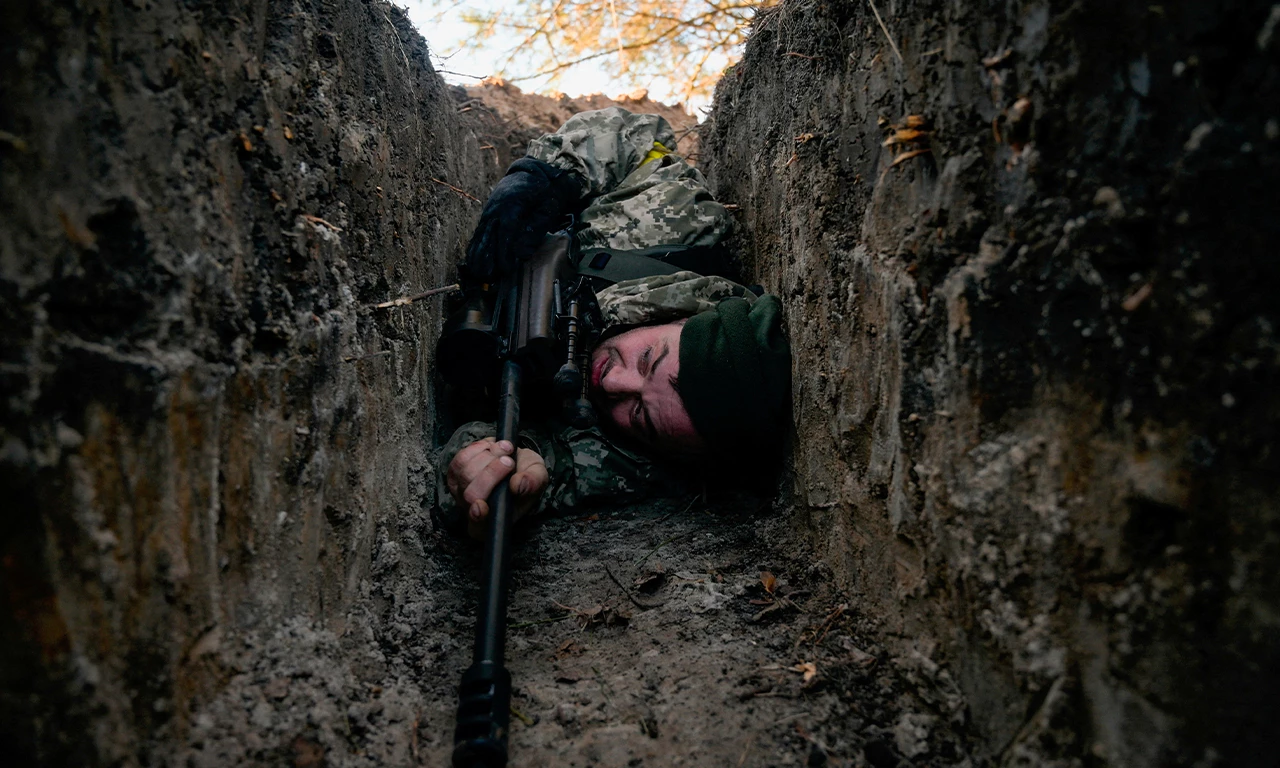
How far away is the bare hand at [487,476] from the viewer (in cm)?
178

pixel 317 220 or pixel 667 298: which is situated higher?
pixel 317 220

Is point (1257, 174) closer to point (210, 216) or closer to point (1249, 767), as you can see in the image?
point (1249, 767)

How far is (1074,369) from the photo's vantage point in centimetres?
91

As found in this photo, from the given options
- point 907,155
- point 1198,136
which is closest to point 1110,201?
point 1198,136

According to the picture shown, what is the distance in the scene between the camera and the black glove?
7.88 feet

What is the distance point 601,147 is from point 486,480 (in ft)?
5.95

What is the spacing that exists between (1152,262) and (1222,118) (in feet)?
0.54

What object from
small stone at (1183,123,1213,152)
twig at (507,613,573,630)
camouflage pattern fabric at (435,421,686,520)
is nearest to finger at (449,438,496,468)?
camouflage pattern fabric at (435,421,686,520)

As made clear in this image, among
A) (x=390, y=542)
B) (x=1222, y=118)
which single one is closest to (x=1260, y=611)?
(x=1222, y=118)

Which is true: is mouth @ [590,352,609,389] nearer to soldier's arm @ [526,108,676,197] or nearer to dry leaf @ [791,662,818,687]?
soldier's arm @ [526,108,676,197]

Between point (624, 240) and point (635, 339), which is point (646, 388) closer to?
point (635, 339)

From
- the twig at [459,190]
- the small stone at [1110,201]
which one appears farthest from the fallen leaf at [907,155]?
the twig at [459,190]

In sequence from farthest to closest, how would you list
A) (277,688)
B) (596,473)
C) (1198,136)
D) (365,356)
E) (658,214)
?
(658,214)
(596,473)
(365,356)
(277,688)
(1198,136)

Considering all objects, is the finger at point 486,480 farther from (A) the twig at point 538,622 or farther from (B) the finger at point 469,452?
(A) the twig at point 538,622
